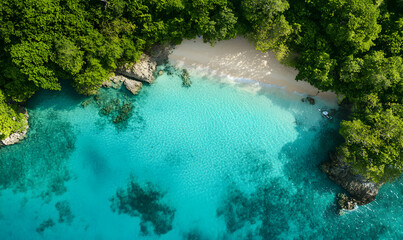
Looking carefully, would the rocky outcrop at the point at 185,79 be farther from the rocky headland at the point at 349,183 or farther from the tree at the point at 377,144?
the rocky headland at the point at 349,183

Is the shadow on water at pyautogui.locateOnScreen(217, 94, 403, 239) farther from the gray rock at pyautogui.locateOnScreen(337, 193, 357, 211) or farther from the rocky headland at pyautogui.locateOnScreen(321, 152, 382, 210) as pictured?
the rocky headland at pyautogui.locateOnScreen(321, 152, 382, 210)

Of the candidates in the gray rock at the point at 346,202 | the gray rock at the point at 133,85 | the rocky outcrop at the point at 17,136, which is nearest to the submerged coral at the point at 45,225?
the rocky outcrop at the point at 17,136

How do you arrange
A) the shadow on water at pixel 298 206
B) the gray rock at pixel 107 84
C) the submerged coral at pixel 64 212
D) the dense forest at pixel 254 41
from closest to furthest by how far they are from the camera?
the dense forest at pixel 254 41 < the submerged coral at pixel 64 212 < the shadow on water at pixel 298 206 < the gray rock at pixel 107 84

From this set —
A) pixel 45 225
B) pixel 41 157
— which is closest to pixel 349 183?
pixel 45 225

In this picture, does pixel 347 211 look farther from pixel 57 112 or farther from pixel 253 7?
pixel 57 112

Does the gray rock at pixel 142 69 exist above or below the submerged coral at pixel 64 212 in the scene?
above

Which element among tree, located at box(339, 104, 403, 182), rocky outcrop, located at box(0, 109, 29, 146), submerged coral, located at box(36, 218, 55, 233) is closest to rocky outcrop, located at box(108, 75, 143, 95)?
rocky outcrop, located at box(0, 109, 29, 146)
